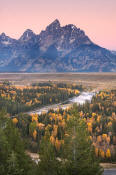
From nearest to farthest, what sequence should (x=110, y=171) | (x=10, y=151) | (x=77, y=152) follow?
(x=77, y=152) < (x=10, y=151) < (x=110, y=171)

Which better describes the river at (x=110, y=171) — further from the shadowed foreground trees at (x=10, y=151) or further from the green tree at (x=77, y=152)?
the green tree at (x=77, y=152)

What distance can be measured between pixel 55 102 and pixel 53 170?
147082mm

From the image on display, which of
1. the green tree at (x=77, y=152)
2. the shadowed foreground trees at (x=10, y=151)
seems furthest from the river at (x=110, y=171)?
the green tree at (x=77, y=152)

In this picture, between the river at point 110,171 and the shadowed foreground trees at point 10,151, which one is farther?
the river at point 110,171

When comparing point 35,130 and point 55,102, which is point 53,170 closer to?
point 35,130

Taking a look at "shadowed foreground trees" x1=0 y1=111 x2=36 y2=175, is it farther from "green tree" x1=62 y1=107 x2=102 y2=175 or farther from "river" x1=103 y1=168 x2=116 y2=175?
"river" x1=103 y1=168 x2=116 y2=175

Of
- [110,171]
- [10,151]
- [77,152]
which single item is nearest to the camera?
[77,152]

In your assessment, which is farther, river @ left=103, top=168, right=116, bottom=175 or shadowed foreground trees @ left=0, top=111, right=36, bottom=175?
river @ left=103, top=168, right=116, bottom=175

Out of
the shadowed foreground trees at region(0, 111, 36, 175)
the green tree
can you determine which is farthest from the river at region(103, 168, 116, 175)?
the green tree

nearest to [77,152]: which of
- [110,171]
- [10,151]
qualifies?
[10,151]

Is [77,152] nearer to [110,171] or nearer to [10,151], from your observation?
[10,151]

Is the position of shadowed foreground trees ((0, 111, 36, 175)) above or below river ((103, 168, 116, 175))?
above

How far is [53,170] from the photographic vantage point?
2719 centimetres

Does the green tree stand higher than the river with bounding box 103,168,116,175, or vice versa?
the green tree
